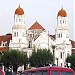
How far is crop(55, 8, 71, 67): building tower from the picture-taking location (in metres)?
115

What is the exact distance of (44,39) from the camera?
115375 mm

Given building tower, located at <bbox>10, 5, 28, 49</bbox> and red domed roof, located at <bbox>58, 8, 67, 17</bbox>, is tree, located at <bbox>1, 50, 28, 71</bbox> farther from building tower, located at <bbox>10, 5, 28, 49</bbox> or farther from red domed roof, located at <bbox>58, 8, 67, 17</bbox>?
red domed roof, located at <bbox>58, 8, 67, 17</bbox>

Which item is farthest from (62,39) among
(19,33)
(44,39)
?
(19,33)

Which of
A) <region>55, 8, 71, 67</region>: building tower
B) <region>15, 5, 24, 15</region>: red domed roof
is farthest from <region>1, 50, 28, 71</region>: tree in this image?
<region>15, 5, 24, 15</region>: red domed roof

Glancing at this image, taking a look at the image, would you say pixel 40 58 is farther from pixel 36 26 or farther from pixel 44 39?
pixel 36 26

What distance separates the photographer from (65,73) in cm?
2744

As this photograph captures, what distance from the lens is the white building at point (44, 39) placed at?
11450cm

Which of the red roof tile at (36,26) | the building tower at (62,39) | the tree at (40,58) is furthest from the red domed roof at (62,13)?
the tree at (40,58)

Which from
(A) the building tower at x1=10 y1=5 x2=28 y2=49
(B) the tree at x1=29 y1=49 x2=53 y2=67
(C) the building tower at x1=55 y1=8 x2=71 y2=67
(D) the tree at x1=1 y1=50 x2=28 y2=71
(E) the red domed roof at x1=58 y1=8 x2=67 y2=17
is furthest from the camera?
(E) the red domed roof at x1=58 y1=8 x2=67 y2=17

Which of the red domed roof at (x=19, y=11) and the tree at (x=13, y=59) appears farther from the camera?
the red domed roof at (x=19, y=11)

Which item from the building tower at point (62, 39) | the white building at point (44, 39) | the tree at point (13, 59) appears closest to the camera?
the tree at point (13, 59)

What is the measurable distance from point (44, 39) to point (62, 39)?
4.80m

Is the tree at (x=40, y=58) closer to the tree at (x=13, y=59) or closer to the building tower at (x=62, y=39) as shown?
the tree at (x=13, y=59)

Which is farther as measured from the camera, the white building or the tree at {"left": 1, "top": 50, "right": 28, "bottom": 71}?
the white building
